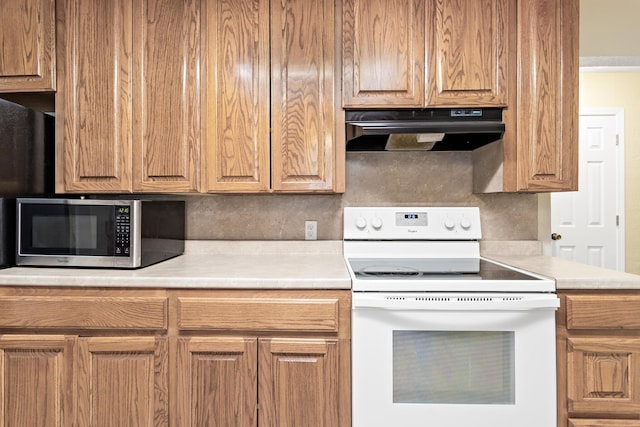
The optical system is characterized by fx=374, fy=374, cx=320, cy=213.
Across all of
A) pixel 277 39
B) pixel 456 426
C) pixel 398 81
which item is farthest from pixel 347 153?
pixel 456 426

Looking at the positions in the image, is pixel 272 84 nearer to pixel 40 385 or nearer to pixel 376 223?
pixel 376 223

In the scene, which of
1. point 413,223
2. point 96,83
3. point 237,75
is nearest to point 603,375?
point 413,223

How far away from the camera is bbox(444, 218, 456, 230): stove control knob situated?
1.91m

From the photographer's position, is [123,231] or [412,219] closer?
[123,231]

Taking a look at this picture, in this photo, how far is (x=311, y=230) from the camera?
200 cm

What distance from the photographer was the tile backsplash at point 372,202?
6.52ft

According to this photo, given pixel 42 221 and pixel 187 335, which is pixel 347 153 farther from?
pixel 42 221

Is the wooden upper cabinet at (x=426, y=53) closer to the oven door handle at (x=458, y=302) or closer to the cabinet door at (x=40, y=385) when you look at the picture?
the oven door handle at (x=458, y=302)

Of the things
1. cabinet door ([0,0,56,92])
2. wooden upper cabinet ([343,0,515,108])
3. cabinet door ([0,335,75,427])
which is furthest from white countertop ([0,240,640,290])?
cabinet door ([0,0,56,92])

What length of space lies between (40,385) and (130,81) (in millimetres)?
1277

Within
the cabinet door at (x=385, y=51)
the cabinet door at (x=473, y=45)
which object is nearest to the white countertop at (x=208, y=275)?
the cabinet door at (x=385, y=51)

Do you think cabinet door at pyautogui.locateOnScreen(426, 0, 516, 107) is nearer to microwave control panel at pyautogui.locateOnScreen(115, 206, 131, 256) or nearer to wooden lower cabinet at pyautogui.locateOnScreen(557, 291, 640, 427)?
wooden lower cabinet at pyautogui.locateOnScreen(557, 291, 640, 427)

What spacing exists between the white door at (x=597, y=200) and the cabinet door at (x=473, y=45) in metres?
2.37

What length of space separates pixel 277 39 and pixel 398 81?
1.88ft
